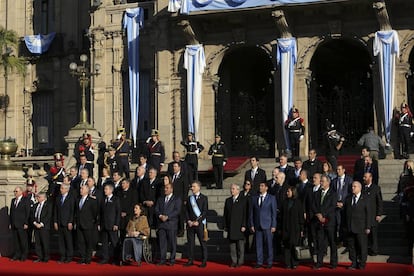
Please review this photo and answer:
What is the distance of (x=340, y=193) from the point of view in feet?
56.0

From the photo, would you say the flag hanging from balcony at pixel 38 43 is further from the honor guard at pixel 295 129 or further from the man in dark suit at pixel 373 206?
the man in dark suit at pixel 373 206

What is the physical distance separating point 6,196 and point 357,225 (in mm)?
10001

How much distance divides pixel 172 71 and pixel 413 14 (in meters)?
8.51

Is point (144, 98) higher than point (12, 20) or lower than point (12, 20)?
lower

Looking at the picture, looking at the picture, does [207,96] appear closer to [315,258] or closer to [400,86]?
[400,86]

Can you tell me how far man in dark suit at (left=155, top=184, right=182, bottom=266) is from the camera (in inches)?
672

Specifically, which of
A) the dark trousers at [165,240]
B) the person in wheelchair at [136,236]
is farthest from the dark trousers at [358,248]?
the person in wheelchair at [136,236]

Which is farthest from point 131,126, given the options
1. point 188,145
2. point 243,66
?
point 188,145

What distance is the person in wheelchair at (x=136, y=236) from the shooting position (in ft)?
55.9

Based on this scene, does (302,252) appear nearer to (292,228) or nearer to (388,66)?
(292,228)

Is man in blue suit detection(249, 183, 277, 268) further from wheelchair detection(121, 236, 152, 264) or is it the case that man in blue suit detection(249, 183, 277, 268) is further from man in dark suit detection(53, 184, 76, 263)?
man in dark suit detection(53, 184, 76, 263)

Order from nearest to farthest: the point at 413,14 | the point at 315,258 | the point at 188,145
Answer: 1. the point at 315,258
2. the point at 188,145
3. the point at 413,14

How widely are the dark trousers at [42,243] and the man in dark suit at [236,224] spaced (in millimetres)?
4548

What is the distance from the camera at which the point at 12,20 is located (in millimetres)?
35969
